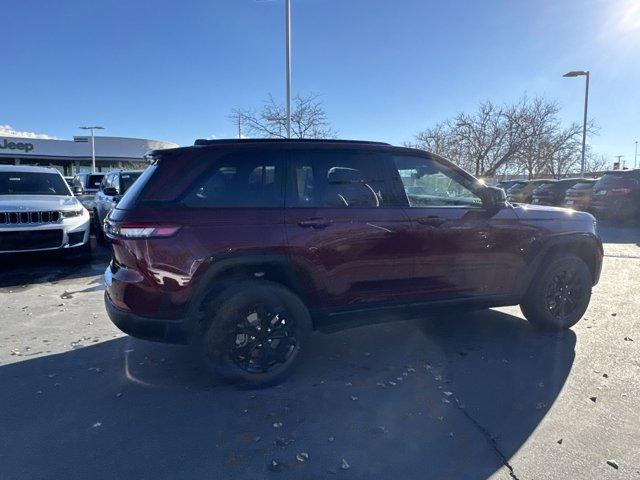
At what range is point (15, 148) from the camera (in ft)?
165

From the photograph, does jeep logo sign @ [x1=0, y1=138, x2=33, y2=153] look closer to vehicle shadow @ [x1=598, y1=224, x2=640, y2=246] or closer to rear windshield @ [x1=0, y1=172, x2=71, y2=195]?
rear windshield @ [x1=0, y1=172, x2=71, y2=195]

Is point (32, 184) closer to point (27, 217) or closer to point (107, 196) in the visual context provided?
point (27, 217)

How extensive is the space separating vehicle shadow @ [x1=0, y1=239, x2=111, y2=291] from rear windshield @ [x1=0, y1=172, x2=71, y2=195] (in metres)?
1.21

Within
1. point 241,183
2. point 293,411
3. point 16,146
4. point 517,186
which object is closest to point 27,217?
point 241,183

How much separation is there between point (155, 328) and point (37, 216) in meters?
5.35

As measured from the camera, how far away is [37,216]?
742 centimetres

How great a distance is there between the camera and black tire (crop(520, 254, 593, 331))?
15.2ft

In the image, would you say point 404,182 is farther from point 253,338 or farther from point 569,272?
point 569,272

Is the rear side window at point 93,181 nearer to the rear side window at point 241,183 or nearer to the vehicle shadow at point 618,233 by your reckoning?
the rear side window at point 241,183

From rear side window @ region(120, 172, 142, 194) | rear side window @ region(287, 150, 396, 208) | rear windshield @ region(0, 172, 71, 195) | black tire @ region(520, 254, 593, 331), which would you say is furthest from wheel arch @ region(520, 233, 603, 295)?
rear side window @ region(120, 172, 142, 194)

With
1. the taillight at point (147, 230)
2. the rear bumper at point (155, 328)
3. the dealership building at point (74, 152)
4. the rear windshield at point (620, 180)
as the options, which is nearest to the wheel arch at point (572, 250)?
the rear bumper at point (155, 328)

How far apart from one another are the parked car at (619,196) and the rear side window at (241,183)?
14.1 meters

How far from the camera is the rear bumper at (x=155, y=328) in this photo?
3336 mm

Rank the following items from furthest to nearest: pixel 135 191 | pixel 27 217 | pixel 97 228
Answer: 1. pixel 97 228
2. pixel 27 217
3. pixel 135 191
